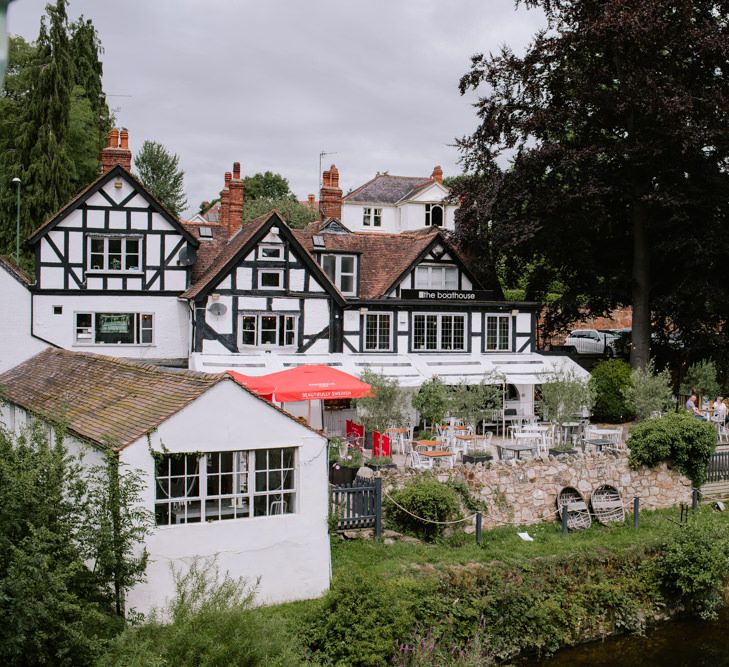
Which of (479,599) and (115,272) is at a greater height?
(115,272)

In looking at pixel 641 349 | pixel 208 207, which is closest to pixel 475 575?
pixel 641 349

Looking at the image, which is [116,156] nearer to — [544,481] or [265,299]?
[265,299]

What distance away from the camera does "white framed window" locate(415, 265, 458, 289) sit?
1151 inches

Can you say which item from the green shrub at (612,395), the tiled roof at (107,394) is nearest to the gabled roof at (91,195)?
the tiled roof at (107,394)

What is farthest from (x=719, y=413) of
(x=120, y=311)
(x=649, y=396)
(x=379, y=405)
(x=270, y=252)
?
(x=120, y=311)

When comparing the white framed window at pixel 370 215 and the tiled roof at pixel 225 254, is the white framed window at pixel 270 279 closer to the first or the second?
the tiled roof at pixel 225 254

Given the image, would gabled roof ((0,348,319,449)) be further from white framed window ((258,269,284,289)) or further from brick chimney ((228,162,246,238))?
brick chimney ((228,162,246,238))

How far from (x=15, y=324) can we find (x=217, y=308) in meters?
6.55

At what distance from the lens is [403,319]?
93.7ft

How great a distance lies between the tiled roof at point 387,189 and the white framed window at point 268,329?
2865 centimetres

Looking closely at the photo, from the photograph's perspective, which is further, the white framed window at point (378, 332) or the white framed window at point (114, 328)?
the white framed window at point (378, 332)

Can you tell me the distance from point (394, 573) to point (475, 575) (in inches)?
59.5

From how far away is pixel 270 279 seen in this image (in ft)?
89.1

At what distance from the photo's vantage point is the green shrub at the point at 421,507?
55.8ft
